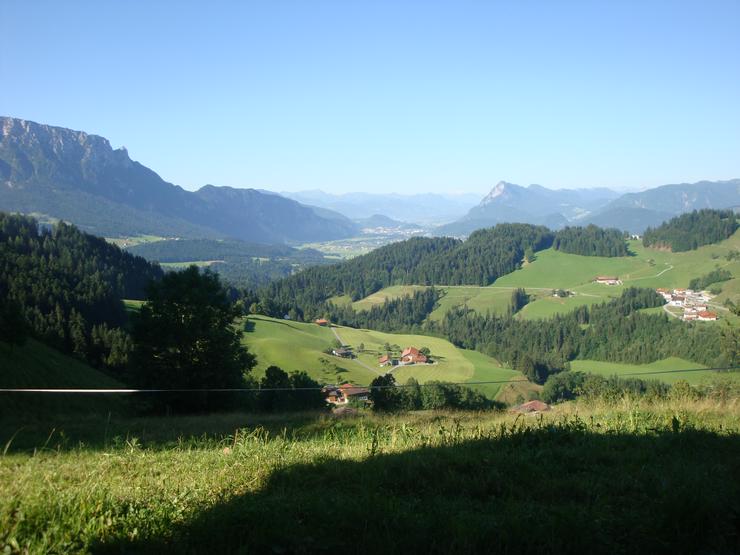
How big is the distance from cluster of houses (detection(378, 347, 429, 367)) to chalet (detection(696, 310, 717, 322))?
67.1m

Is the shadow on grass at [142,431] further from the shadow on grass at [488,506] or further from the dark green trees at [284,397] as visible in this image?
the dark green trees at [284,397]

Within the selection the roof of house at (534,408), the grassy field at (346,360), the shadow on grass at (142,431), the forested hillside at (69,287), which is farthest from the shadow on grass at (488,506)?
the grassy field at (346,360)

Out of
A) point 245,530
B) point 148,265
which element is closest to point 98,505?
point 245,530

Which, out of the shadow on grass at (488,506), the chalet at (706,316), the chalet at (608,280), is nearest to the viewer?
the shadow on grass at (488,506)

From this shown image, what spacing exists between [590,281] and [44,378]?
17005 centimetres

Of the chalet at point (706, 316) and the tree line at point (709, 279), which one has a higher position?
the tree line at point (709, 279)

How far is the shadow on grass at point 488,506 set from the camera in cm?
372

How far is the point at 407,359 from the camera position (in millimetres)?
104938

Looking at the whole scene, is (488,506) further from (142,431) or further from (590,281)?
(590,281)

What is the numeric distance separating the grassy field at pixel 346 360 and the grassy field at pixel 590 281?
49205mm

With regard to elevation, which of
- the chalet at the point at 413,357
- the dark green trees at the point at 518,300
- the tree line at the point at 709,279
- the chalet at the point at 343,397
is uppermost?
the tree line at the point at 709,279

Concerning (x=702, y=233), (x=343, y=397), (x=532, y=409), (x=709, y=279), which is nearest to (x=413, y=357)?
(x=343, y=397)

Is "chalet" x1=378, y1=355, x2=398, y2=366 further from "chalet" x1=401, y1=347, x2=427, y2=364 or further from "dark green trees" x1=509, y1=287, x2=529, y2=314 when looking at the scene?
"dark green trees" x1=509, y1=287, x2=529, y2=314

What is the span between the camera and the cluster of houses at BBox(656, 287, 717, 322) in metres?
120
